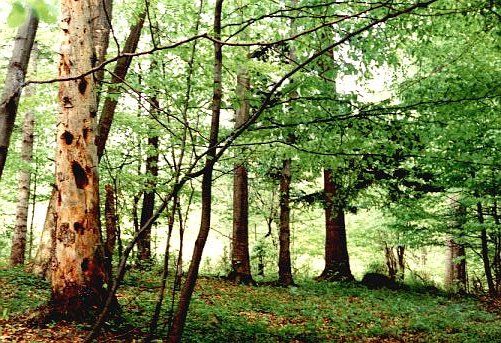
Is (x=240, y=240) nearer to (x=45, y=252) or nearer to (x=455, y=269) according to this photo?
(x=45, y=252)

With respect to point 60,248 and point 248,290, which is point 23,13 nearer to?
point 60,248

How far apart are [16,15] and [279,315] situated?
7.74 meters

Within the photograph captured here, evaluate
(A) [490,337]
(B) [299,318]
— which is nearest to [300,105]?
(B) [299,318]

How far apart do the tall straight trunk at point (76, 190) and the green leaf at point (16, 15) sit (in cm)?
397

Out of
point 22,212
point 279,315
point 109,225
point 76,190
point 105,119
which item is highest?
point 105,119

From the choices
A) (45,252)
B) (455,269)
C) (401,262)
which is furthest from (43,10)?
(455,269)

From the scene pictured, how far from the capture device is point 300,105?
4.62m

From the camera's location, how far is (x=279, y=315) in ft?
26.3

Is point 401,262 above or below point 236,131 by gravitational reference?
below

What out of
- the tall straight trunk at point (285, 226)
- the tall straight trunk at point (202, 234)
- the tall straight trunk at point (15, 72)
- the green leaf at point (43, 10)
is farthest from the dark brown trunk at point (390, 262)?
the green leaf at point (43, 10)

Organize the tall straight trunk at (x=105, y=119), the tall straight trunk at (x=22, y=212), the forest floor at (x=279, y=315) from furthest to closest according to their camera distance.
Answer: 1. the tall straight trunk at (x=22, y=212)
2. the tall straight trunk at (x=105, y=119)
3. the forest floor at (x=279, y=315)

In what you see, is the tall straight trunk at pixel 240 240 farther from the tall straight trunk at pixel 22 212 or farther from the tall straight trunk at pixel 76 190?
the tall straight trunk at pixel 76 190

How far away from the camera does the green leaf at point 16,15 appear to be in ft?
3.73

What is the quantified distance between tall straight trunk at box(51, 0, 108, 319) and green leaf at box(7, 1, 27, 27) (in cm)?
397
